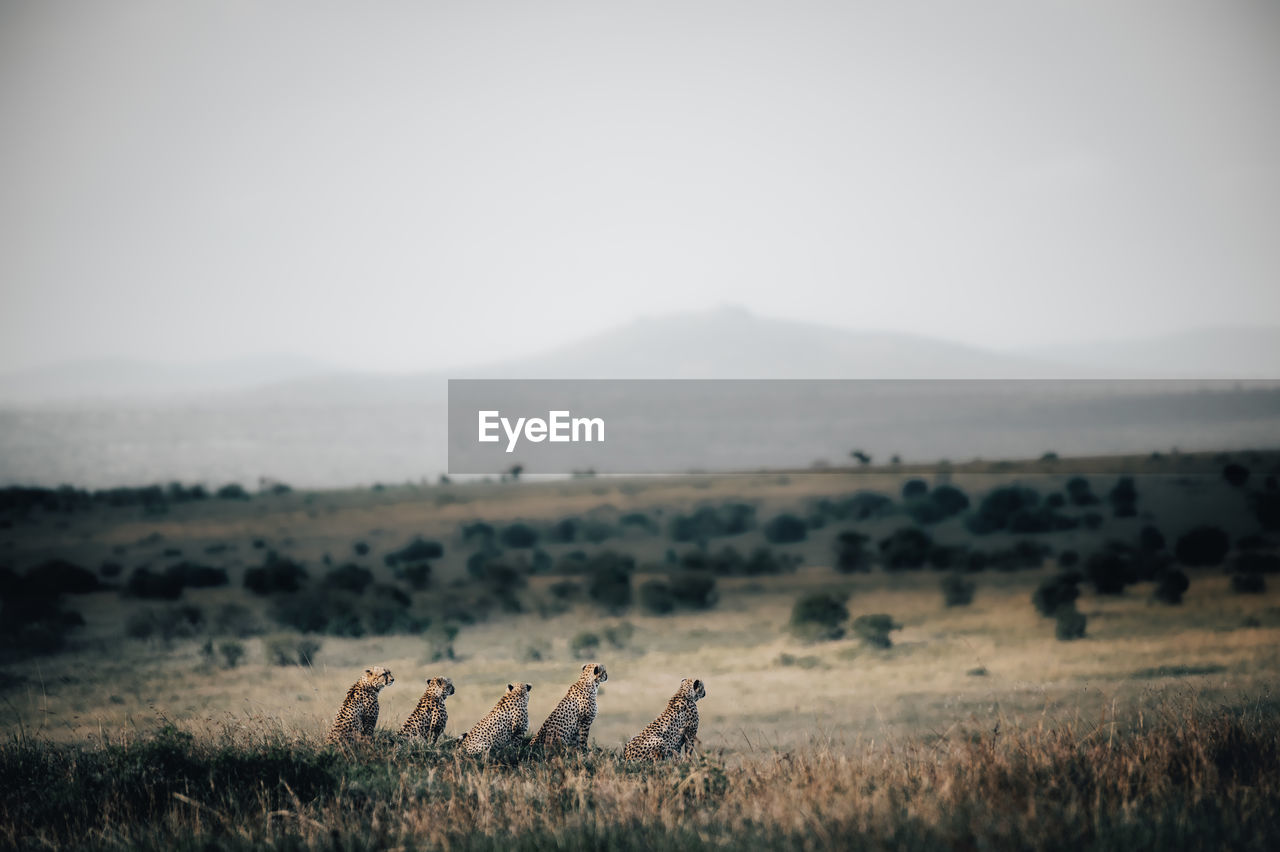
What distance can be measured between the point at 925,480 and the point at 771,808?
86149 millimetres

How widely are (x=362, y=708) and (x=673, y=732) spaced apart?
3443 mm

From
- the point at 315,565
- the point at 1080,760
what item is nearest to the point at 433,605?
the point at 315,565

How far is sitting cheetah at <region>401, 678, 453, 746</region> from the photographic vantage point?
11109 millimetres

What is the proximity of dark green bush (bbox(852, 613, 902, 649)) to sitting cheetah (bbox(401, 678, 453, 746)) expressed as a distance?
137 feet

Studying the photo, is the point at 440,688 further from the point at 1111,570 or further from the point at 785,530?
the point at 785,530

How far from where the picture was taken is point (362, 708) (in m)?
11.3

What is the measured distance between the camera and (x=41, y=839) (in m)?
8.55

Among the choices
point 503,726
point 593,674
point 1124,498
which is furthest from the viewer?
point 1124,498

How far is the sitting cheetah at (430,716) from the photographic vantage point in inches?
437

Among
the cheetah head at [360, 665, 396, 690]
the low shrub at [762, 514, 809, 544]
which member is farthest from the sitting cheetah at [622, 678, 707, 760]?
the low shrub at [762, 514, 809, 544]

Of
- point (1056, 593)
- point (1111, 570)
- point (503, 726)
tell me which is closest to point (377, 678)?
point (503, 726)

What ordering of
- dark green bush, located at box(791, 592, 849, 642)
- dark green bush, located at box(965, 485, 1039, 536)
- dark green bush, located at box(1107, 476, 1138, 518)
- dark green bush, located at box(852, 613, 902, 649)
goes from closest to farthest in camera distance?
dark green bush, located at box(852, 613, 902, 649)
dark green bush, located at box(791, 592, 849, 642)
dark green bush, located at box(1107, 476, 1138, 518)
dark green bush, located at box(965, 485, 1039, 536)

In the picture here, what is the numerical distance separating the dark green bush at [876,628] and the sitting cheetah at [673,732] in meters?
41.1

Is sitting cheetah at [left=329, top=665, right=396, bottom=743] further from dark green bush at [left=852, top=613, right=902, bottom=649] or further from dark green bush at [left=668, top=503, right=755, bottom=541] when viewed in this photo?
dark green bush at [left=668, top=503, right=755, bottom=541]
